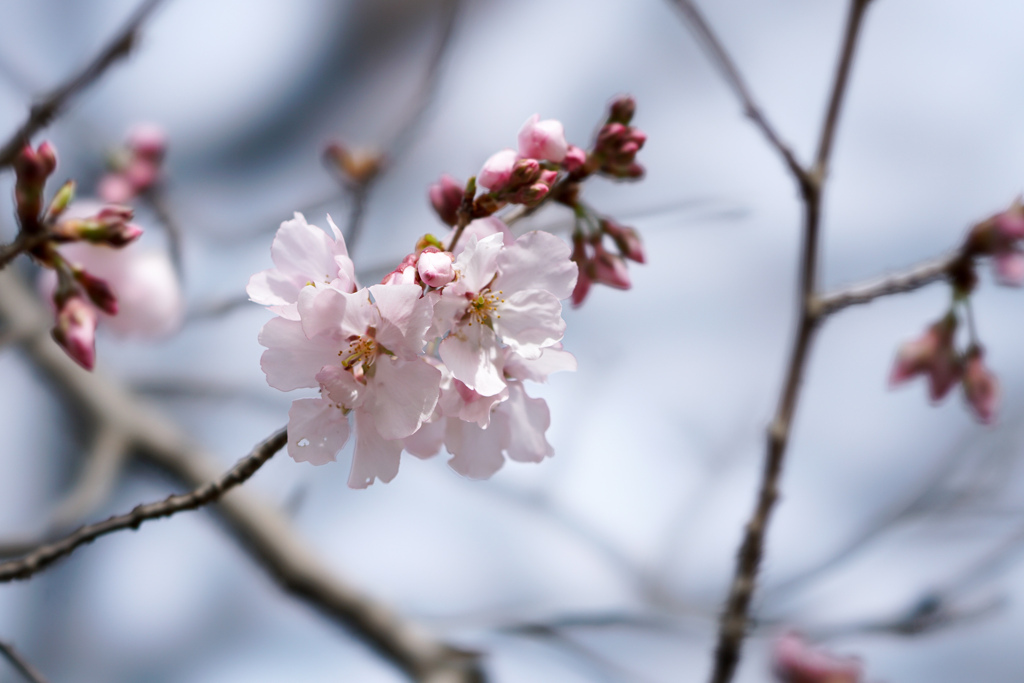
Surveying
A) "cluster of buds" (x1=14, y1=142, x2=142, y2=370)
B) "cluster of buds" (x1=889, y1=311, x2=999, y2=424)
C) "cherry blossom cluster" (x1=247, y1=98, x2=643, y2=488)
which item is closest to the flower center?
"cherry blossom cluster" (x1=247, y1=98, x2=643, y2=488)

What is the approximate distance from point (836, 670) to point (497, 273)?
144 centimetres

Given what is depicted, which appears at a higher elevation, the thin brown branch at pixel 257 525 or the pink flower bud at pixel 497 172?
the thin brown branch at pixel 257 525

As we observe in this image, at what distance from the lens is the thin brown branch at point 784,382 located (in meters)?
1.00

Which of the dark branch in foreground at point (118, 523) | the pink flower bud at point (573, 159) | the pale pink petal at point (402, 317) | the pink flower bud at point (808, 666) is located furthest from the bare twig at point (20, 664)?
the pink flower bud at point (808, 666)

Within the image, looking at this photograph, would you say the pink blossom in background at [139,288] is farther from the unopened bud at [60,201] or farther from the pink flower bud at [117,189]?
the unopened bud at [60,201]

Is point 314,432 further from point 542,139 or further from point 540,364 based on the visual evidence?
point 542,139

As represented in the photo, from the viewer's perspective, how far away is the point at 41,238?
27.6 inches

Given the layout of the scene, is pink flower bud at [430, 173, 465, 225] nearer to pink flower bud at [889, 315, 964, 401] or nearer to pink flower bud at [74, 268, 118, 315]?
pink flower bud at [74, 268, 118, 315]

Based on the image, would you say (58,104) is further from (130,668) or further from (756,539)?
(130,668)

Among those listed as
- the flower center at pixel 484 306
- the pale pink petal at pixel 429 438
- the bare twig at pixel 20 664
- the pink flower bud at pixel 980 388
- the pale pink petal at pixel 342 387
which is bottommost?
the bare twig at pixel 20 664

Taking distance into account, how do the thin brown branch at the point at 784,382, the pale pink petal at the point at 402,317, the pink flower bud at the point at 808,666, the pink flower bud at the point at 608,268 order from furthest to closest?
the pink flower bud at the point at 808,666 → the thin brown branch at the point at 784,382 → the pink flower bud at the point at 608,268 → the pale pink petal at the point at 402,317

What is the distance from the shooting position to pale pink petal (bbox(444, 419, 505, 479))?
69cm

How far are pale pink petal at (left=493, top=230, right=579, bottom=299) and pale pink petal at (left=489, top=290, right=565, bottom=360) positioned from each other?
1 centimetres

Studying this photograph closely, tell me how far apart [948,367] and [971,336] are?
70 mm
